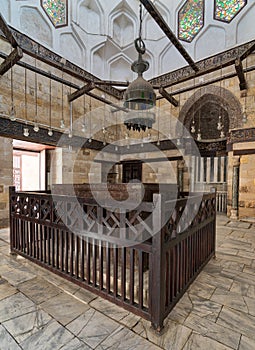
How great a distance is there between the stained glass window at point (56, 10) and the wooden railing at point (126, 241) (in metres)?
5.62

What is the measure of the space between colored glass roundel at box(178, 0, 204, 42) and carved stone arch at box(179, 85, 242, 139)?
79.8 inches

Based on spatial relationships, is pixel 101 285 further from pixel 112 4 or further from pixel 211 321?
pixel 112 4

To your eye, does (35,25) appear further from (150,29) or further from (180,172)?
(180,172)

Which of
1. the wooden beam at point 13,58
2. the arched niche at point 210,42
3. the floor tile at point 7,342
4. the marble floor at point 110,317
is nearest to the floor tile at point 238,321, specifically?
the marble floor at point 110,317

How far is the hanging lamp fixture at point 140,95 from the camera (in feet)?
8.70

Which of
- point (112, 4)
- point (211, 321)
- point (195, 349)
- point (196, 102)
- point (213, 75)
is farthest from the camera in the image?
point (112, 4)

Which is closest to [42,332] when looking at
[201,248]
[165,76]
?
[201,248]

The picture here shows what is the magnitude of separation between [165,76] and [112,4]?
3.07 m

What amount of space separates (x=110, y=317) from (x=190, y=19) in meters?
8.31

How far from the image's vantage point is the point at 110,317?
159 centimetres

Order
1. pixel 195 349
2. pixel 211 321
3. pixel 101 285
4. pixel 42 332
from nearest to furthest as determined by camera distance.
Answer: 1. pixel 195 349
2. pixel 42 332
3. pixel 211 321
4. pixel 101 285

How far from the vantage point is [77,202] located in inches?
80.4

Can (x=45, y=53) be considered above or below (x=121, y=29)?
below

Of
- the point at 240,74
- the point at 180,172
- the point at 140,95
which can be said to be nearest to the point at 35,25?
the point at 140,95
